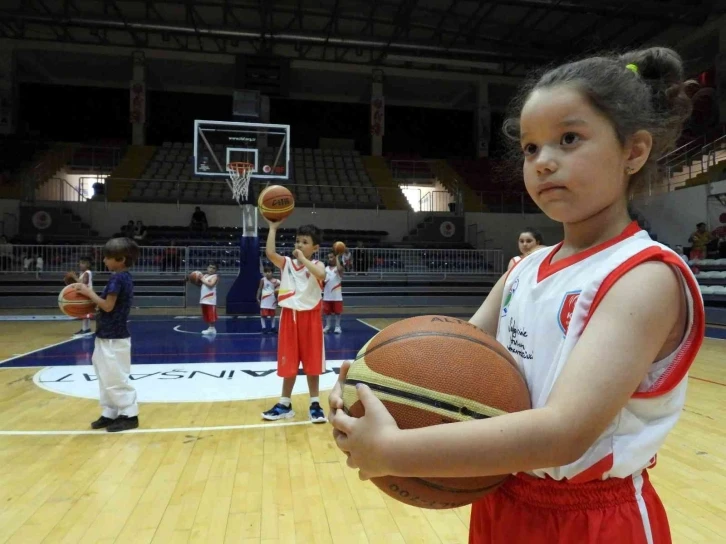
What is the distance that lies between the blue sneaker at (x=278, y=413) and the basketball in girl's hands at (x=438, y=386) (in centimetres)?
358

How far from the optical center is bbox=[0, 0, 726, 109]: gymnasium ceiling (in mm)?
16172

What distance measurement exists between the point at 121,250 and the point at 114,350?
0.80 m

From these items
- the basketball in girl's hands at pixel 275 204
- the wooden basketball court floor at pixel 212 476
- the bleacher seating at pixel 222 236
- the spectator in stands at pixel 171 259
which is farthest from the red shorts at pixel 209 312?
the bleacher seating at pixel 222 236

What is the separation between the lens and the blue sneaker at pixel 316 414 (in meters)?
4.37

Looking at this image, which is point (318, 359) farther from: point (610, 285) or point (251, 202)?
point (251, 202)

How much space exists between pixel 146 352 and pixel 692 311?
7550 millimetres

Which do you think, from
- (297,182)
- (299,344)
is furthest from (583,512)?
(297,182)

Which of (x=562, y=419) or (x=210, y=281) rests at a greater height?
(x=562, y=419)

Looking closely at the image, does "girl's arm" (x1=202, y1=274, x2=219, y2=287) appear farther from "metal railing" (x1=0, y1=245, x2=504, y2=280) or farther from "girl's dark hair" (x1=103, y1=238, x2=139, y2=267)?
"girl's dark hair" (x1=103, y1=238, x2=139, y2=267)

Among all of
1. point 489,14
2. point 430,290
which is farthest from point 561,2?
point 430,290

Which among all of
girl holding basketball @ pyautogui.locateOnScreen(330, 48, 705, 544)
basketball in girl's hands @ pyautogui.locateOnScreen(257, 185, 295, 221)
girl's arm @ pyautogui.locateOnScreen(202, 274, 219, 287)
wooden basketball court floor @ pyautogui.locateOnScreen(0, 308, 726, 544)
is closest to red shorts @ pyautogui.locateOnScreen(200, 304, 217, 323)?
girl's arm @ pyautogui.locateOnScreen(202, 274, 219, 287)

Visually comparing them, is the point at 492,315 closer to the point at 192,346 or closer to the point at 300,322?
the point at 300,322

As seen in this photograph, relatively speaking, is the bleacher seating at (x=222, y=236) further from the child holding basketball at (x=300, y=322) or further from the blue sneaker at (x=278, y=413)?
the blue sneaker at (x=278, y=413)

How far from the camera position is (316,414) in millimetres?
4414
